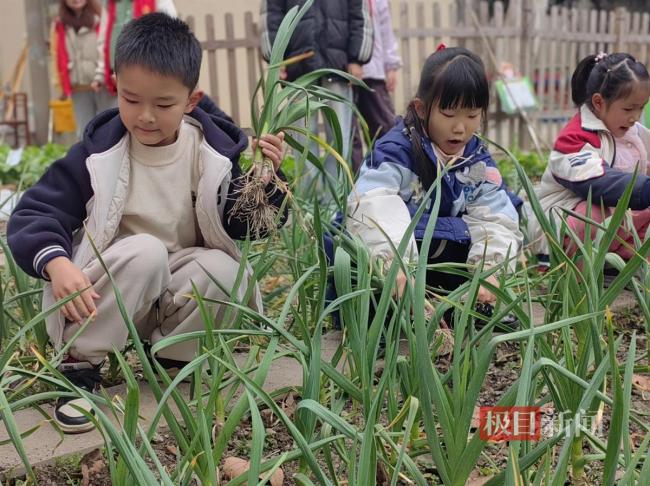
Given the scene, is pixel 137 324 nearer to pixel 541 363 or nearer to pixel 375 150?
pixel 375 150

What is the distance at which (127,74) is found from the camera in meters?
1.87

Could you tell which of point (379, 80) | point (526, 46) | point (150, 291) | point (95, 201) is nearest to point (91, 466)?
point (150, 291)

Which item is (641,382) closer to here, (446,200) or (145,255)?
(446,200)

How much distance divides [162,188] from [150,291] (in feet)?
0.84

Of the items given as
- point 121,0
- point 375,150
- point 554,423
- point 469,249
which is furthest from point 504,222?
point 121,0

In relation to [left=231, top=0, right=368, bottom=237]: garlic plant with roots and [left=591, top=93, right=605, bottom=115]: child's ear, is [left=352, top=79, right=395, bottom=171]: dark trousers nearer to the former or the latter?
[left=591, top=93, right=605, bottom=115]: child's ear

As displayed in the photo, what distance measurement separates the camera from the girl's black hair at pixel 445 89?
232cm

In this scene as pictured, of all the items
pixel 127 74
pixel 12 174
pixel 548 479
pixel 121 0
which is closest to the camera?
pixel 548 479

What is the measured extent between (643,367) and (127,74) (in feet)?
4.28

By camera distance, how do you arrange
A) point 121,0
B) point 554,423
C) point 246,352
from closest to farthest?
point 554,423, point 246,352, point 121,0

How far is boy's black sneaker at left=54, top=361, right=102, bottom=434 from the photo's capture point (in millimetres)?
1786

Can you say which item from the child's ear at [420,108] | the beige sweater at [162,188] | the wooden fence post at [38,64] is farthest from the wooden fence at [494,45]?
the beige sweater at [162,188]
